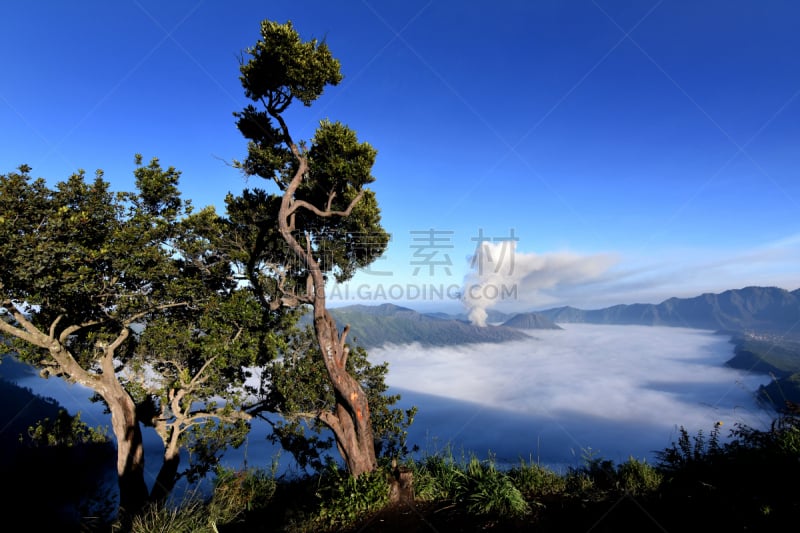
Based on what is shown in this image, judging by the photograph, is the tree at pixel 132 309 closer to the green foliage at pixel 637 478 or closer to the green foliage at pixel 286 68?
the green foliage at pixel 286 68

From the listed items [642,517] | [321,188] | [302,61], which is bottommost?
[642,517]

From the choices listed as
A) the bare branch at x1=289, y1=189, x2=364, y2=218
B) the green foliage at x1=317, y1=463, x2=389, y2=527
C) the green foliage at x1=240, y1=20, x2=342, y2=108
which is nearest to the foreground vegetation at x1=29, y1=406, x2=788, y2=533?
the green foliage at x1=317, y1=463, x2=389, y2=527

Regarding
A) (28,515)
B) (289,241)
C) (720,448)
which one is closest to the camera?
(720,448)

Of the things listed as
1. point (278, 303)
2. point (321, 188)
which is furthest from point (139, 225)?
point (321, 188)

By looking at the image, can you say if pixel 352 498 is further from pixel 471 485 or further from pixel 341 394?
Answer: pixel 471 485

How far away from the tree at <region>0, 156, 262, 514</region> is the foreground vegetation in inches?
152

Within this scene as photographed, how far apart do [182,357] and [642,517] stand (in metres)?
14.9

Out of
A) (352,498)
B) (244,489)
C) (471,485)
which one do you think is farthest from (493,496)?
(244,489)

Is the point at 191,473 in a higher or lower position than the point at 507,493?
lower

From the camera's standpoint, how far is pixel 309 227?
14.3 meters

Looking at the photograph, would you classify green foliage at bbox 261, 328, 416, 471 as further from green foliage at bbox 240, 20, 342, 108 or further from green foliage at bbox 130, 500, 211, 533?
green foliage at bbox 240, 20, 342, 108

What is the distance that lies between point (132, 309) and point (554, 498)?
13394 mm

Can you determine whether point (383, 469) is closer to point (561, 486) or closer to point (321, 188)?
point (561, 486)

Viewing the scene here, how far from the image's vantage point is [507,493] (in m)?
7.58
